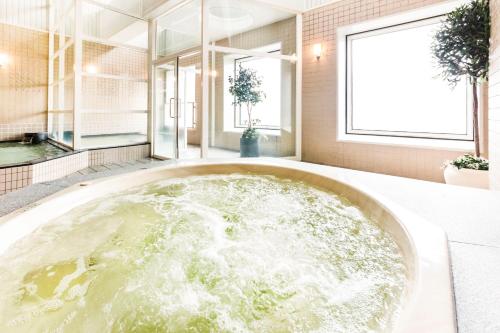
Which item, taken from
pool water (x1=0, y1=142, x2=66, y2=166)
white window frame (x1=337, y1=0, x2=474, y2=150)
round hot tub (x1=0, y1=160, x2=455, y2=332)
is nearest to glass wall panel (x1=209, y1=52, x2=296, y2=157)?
white window frame (x1=337, y1=0, x2=474, y2=150)

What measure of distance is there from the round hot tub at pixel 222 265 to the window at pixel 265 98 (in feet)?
8.26

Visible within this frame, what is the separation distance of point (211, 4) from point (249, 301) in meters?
3.98

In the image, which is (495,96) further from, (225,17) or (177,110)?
(177,110)

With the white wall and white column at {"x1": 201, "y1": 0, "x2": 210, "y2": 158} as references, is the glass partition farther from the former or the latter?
the white wall

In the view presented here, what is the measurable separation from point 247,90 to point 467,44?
2.61 m

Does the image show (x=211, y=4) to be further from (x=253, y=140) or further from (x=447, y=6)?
(x=447, y=6)

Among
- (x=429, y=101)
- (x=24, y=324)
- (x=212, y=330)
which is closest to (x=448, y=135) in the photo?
(x=429, y=101)

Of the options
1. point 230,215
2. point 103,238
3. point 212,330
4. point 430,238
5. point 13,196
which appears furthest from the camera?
point 13,196

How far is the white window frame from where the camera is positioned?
358cm

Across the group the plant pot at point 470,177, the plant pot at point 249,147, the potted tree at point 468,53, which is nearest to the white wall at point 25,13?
A: the plant pot at point 249,147

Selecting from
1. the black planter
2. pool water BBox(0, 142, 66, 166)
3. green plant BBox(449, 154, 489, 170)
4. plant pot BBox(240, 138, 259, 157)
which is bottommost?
green plant BBox(449, 154, 489, 170)

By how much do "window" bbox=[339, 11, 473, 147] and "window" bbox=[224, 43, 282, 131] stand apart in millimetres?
962

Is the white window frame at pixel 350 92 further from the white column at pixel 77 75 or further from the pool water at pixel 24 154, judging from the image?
the pool water at pixel 24 154

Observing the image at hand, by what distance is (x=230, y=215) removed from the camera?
5.95 ft
